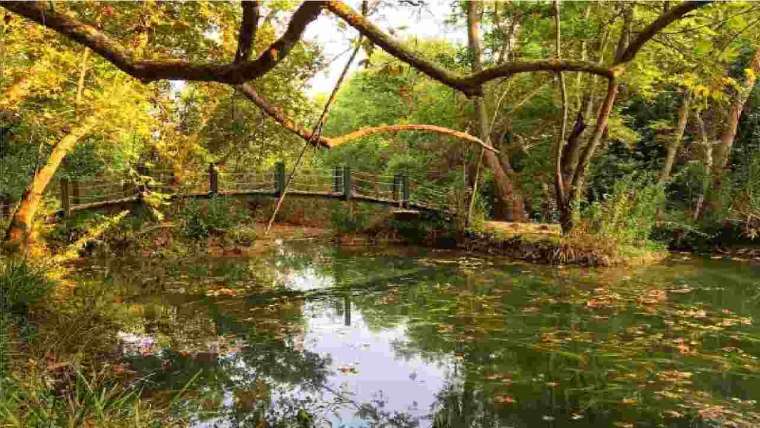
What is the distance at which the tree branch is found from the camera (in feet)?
7.70

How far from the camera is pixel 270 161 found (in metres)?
17.7

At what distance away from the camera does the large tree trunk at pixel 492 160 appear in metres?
13.1

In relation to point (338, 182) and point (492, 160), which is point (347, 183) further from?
point (492, 160)

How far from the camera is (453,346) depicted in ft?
20.9

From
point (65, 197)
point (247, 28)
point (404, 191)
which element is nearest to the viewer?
point (247, 28)

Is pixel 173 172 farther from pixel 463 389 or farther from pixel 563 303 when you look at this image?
pixel 463 389

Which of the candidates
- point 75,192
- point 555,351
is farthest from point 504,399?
point 75,192

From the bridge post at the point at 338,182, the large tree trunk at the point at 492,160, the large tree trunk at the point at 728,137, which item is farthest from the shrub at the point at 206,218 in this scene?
the large tree trunk at the point at 728,137

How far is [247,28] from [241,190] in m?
12.2

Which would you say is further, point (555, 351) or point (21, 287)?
point (555, 351)

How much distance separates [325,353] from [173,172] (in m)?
8.72

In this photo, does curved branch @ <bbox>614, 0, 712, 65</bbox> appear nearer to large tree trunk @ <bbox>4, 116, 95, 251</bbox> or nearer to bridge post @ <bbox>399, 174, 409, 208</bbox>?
large tree trunk @ <bbox>4, 116, 95, 251</bbox>

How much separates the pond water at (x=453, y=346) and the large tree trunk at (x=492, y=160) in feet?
12.6

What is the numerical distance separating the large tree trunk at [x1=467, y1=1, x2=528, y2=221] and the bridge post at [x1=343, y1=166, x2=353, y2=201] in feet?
10.6
